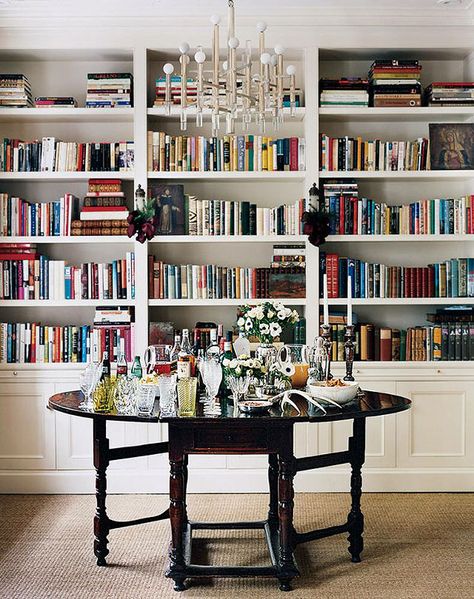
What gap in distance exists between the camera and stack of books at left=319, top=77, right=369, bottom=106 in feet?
15.9

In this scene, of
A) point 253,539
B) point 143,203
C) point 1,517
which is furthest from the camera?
point 143,203

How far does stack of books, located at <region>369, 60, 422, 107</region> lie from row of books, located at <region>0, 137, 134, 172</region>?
5.24 feet

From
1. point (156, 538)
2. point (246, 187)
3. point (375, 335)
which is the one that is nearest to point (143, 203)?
point (246, 187)

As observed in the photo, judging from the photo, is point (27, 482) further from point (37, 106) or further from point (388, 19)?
point (388, 19)

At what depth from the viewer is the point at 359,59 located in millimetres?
5094

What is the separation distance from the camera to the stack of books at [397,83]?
4840 mm

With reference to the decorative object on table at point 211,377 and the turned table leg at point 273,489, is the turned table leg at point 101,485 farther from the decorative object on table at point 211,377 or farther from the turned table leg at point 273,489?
the turned table leg at point 273,489

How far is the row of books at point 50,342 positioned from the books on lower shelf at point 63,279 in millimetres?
196

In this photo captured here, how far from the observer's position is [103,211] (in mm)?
4863

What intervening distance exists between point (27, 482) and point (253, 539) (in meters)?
1.67

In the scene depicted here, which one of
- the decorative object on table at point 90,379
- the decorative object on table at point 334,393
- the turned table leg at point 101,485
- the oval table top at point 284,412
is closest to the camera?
the oval table top at point 284,412

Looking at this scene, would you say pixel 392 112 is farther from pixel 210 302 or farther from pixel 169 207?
pixel 210 302

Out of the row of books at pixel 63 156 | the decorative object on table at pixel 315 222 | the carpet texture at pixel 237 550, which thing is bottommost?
the carpet texture at pixel 237 550

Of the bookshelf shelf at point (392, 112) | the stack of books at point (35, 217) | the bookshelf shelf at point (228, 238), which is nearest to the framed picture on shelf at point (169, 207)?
the bookshelf shelf at point (228, 238)
